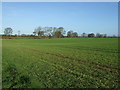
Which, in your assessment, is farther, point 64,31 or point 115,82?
point 64,31

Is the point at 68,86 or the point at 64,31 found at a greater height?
the point at 64,31

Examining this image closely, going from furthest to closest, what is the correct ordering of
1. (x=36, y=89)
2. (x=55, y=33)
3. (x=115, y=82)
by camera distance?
(x=55, y=33)
(x=115, y=82)
(x=36, y=89)

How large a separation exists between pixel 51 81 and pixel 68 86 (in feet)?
4.54

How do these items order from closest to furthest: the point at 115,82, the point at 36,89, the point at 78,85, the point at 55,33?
the point at 36,89 → the point at 78,85 → the point at 115,82 → the point at 55,33

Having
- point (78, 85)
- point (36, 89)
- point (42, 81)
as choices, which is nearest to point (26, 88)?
point (36, 89)

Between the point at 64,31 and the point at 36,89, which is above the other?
the point at 64,31

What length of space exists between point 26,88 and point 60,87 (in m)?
2.03

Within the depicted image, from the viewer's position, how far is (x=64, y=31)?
437 feet

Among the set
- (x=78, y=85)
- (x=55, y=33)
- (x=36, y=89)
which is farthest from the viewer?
(x=55, y=33)

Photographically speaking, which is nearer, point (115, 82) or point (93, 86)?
point (93, 86)

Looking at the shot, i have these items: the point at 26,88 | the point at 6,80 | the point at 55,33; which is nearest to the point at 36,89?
the point at 26,88

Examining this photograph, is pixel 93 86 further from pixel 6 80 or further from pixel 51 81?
pixel 6 80

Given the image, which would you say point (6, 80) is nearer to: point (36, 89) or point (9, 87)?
point (9, 87)

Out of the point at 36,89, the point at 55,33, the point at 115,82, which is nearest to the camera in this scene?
the point at 36,89
